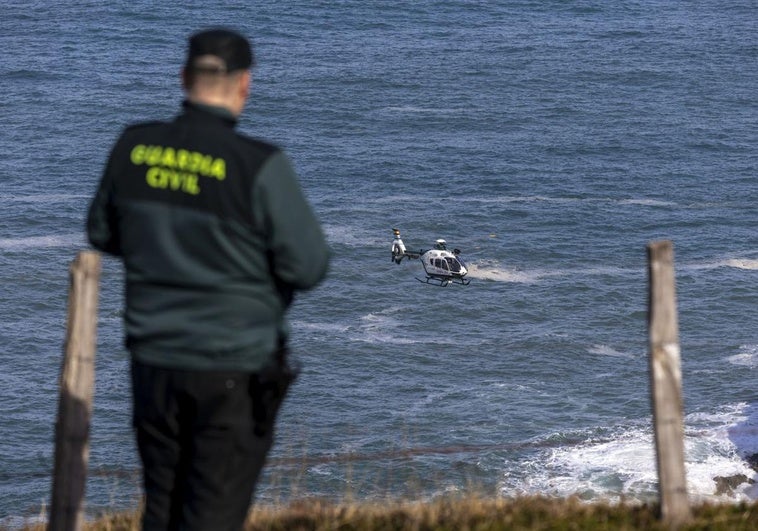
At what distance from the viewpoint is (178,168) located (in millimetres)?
5637

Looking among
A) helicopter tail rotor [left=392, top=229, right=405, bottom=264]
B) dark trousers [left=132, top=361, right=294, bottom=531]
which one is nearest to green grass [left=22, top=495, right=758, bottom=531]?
dark trousers [left=132, top=361, right=294, bottom=531]

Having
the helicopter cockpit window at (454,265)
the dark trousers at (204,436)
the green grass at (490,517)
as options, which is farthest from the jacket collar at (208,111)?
the helicopter cockpit window at (454,265)

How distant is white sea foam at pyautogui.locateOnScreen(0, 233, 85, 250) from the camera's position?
115375mm

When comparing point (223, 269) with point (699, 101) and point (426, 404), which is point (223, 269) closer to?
point (426, 404)

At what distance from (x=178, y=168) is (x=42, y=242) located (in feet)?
376

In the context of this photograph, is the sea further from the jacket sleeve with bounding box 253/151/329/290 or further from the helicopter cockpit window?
the jacket sleeve with bounding box 253/151/329/290

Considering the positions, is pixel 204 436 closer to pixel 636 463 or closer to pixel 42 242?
pixel 636 463

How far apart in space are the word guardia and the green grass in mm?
3002

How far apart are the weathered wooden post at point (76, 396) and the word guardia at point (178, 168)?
5.47 feet

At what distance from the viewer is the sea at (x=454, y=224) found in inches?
2953

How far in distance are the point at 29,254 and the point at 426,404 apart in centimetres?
4459

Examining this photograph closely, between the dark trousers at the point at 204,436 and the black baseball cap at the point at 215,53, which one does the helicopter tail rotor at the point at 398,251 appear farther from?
the black baseball cap at the point at 215,53

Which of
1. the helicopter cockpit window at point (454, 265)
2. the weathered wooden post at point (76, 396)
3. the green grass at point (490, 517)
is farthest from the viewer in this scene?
the helicopter cockpit window at point (454, 265)

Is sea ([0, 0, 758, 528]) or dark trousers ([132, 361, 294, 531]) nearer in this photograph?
dark trousers ([132, 361, 294, 531])
